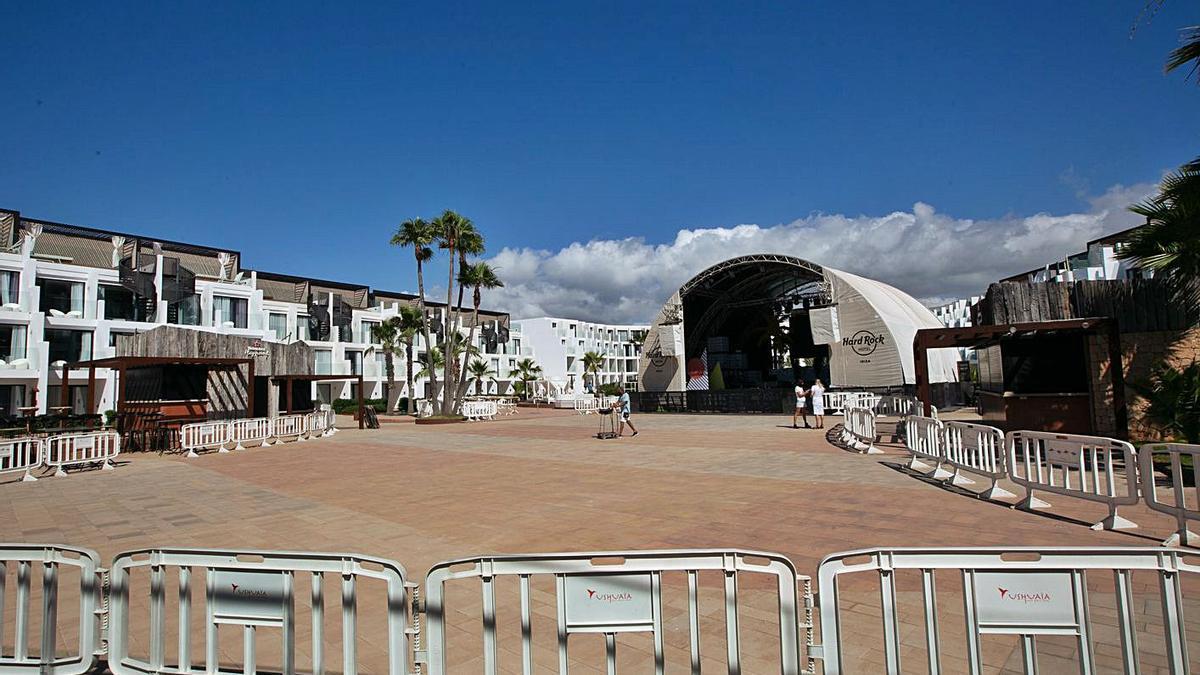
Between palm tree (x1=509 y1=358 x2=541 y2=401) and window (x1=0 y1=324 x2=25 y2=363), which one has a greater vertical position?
window (x1=0 y1=324 x2=25 y2=363)

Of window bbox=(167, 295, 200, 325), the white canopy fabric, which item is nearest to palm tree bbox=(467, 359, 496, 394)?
window bbox=(167, 295, 200, 325)

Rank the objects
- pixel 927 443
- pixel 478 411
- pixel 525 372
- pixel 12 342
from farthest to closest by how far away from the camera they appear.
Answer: pixel 525 372 < pixel 478 411 < pixel 12 342 < pixel 927 443

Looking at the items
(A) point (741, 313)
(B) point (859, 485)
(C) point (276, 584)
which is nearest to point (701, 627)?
(C) point (276, 584)

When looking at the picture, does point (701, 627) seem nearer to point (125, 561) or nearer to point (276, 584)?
point (276, 584)

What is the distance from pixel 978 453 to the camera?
9008mm

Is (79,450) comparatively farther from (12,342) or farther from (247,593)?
(12,342)

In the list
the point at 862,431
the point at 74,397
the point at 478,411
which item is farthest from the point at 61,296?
the point at 862,431

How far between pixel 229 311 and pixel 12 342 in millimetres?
11901

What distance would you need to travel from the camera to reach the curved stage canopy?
30.1 metres

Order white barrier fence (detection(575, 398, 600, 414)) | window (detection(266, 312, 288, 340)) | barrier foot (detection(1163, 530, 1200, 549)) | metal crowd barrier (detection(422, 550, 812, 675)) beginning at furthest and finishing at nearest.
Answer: window (detection(266, 312, 288, 340))
white barrier fence (detection(575, 398, 600, 414))
barrier foot (detection(1163, 530, 1200, 549))
metal crowd barrier (detection(422, 550, 812, 675))

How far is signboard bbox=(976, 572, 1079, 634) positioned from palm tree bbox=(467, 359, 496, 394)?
6151 centimetres

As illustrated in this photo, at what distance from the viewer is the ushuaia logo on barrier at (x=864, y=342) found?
29.7 meters

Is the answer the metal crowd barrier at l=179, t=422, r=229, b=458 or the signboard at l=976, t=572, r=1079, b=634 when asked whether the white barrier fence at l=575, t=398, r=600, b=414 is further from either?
the signboard at l=976, t=572, r=1079, b=634

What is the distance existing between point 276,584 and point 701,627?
2668 mm
